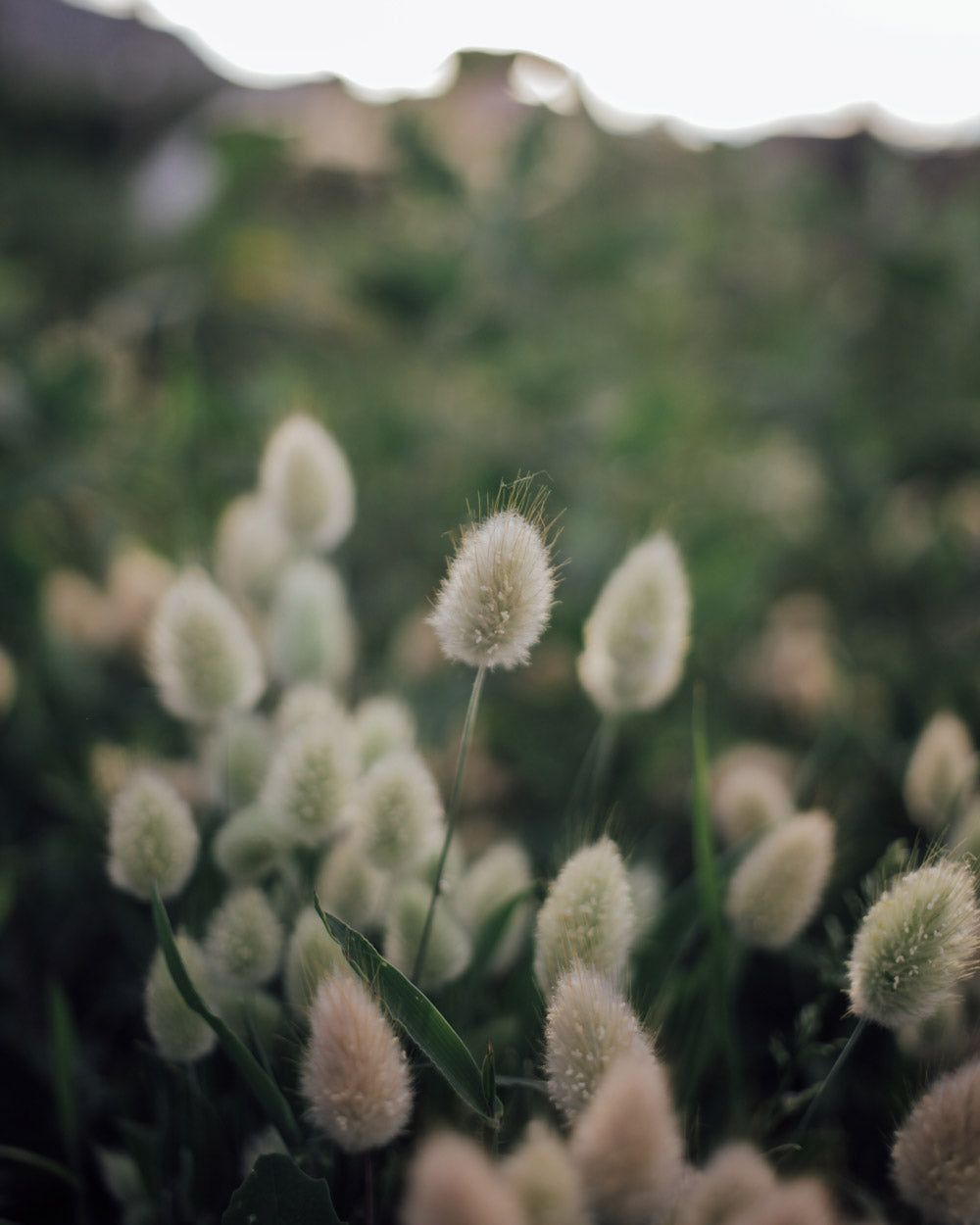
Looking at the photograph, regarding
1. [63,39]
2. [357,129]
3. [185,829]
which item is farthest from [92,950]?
[63,39]

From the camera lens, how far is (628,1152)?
0.23 meters

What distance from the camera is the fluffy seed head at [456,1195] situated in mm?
212

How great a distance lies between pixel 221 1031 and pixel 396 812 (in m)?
0.10

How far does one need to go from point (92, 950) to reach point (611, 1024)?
0.47m

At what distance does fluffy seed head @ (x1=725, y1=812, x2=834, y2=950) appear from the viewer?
362 millimetres

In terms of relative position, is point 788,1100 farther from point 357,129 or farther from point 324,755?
point 357,129

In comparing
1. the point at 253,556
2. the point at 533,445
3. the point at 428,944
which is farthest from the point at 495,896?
the point at 533,445

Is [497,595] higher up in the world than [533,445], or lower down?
lower down

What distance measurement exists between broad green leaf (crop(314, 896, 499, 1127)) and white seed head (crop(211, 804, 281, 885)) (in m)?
0.09

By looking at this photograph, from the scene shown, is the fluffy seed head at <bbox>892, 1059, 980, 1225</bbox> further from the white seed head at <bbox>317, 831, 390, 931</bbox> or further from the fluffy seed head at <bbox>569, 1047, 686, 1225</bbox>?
the white seed head at <bbox>317, 831, 390, 931</bbox>

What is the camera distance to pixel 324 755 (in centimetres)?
36

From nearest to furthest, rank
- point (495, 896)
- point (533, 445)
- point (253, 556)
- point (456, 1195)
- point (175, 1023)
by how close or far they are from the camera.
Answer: point (456, 1195) → point (175, 1023) → point (495, 896) → point (253, 556) → point (533, 445)

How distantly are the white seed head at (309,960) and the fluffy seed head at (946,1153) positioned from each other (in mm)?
206

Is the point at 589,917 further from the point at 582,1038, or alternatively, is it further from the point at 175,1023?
the point at 175,1023
